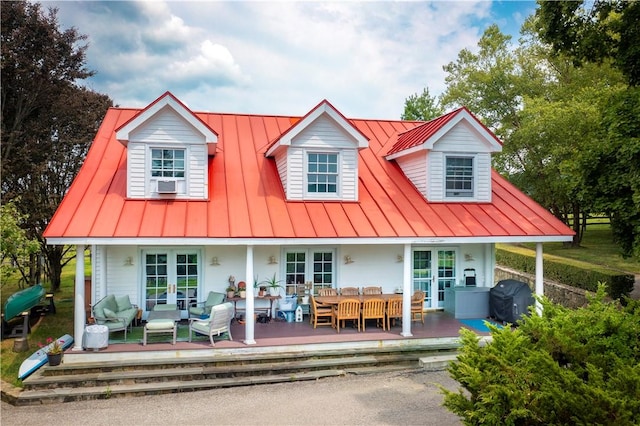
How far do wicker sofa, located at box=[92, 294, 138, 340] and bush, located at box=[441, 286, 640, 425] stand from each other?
805cm

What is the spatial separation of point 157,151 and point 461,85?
24532mm

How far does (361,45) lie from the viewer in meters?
15.4

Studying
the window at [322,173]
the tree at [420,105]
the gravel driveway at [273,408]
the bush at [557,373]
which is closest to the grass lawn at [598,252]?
the window at [322,173]

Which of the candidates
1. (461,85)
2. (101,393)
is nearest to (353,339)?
(101,393)

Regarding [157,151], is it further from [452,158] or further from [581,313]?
[581,313]

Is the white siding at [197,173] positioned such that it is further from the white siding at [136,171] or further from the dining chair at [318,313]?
the dining chair at [318,313]

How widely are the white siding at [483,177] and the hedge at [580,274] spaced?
14.0 ft

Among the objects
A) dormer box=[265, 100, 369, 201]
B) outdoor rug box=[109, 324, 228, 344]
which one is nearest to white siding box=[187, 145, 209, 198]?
dormer box=[265, 100, 369, 201]

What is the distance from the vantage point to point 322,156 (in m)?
13.1

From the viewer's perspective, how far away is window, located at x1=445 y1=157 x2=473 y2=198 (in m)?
13.9

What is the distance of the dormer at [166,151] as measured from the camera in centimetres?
1162

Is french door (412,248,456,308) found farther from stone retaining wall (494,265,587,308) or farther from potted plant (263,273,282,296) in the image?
stone retaining wall (494,265,587,308)

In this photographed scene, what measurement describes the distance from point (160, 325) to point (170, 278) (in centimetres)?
262

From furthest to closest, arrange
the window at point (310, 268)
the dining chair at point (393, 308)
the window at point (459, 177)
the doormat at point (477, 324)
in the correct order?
1. the window at point (459, 177)
2. the window at point (310, 268)
3. the doormat at point (477, 324)
4. the dining chair at point (393, 308)
